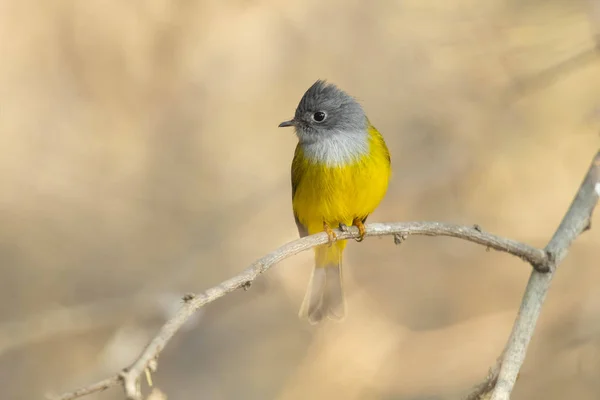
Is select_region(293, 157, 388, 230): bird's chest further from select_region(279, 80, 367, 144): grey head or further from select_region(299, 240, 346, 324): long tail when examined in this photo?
select_region(299, 240, 346, 324): long tail

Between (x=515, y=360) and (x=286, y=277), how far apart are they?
3.45m

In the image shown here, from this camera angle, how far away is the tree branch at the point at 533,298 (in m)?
2.81

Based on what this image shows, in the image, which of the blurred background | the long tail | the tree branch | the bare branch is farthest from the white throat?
the bare branch

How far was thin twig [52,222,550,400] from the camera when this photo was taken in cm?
186

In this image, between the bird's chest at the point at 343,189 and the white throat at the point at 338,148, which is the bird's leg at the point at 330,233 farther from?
the white throat at the point at 338,148

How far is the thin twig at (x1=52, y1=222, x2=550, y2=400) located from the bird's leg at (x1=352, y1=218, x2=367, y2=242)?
0.03 meters

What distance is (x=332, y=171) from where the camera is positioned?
413 cm

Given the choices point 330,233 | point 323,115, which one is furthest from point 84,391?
point 323,115

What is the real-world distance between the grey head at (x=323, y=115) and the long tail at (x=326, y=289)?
0.86m

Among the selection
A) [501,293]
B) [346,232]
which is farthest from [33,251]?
[501,293]

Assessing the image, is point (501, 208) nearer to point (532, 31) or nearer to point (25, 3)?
point (532, 31)

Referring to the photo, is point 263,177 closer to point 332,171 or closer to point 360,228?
point 332,171

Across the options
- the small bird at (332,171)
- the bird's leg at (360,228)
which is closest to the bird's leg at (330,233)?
the small bird at (332,171)

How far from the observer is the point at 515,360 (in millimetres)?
2869
